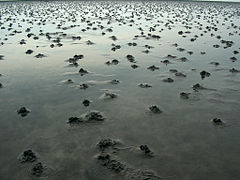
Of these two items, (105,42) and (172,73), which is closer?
(172,73)

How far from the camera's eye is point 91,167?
334 inches

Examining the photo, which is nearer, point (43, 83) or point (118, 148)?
point (118, 148)

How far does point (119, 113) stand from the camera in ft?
39.2

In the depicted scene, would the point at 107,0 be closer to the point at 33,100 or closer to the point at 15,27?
the point at 15,27

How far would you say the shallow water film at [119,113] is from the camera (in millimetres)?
8578

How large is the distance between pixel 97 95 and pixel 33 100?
3.42 m

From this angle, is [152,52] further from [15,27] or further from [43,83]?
[15,27]

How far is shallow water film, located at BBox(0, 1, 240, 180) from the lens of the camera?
858 centimetres

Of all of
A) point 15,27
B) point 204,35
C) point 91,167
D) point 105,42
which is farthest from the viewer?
point 15,27

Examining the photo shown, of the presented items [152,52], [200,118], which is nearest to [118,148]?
[200,118]

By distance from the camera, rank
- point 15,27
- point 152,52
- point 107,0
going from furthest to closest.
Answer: point 107,0
point 15,27
point 152,52

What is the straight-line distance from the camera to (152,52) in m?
22.7

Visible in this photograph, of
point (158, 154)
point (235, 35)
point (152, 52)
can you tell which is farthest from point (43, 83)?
point (235, 35)

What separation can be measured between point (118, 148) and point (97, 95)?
499cm
